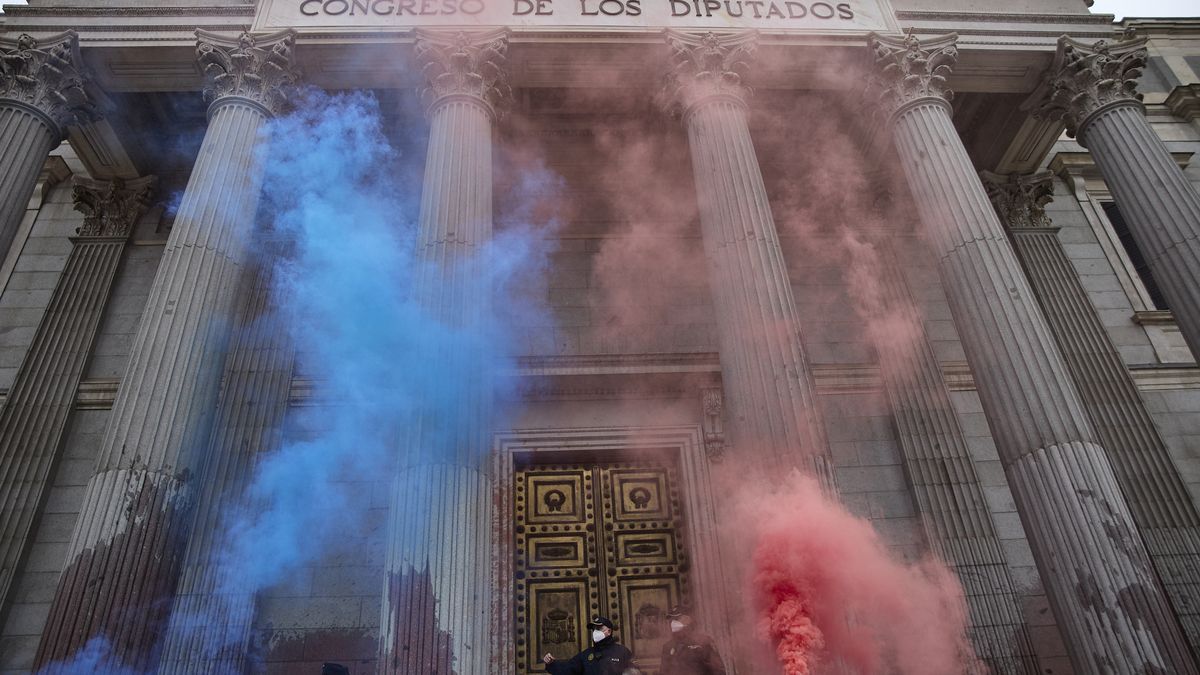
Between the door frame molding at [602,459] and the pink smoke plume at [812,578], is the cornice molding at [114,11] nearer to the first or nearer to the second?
the door frame molding at [602,459]

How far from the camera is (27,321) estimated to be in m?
12.7

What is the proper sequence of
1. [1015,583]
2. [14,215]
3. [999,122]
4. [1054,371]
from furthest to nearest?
[999,122]
[1015,583]
[14,215]
[1054,371]

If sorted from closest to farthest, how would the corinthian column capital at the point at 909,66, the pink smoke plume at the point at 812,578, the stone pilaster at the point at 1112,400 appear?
the pink smoke plume at the point at 812,578 < the stone pilaster at the point at 1112,400 < the corinthian column capital at the point at 909,66

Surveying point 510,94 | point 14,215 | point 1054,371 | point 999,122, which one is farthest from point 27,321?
point 999,122

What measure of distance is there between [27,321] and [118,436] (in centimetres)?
646

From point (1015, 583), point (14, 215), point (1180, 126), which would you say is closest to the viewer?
point (14, 215)

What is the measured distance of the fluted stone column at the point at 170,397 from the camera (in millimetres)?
7621

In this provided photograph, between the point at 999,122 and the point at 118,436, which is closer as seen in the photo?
the point at 118,436

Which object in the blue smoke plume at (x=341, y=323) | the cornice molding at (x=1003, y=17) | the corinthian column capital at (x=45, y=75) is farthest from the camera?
the cornice molding at (x=1003, y=17)

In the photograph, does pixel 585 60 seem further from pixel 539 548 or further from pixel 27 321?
pixel 27 321

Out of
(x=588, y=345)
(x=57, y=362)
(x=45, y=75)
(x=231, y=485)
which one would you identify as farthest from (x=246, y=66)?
(x=588, y=345)

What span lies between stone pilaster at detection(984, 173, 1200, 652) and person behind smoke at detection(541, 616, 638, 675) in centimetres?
854

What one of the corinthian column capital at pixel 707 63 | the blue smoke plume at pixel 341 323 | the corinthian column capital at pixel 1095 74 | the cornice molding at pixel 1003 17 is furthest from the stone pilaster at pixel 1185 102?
the blue smoke plume at pixel 341 323

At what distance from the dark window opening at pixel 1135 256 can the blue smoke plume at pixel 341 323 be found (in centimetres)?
1196
